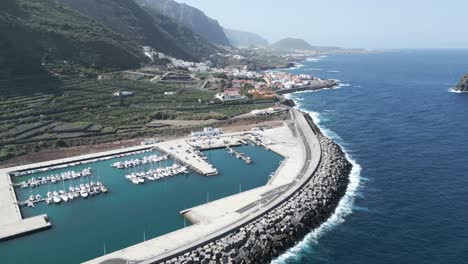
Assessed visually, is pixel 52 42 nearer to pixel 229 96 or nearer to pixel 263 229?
pixel 229 96

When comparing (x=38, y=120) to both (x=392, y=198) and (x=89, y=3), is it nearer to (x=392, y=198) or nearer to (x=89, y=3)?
(x=392, y=198)

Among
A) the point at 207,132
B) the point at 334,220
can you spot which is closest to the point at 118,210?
the point at 334,220

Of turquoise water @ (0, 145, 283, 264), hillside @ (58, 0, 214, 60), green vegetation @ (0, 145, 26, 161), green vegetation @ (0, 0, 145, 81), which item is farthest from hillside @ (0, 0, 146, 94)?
turquoise water @ (0, 145, 283, 264)

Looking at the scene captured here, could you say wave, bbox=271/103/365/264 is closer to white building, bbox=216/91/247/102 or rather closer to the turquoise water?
the turquoise water

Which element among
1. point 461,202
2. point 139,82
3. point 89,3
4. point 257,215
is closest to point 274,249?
point 257,215

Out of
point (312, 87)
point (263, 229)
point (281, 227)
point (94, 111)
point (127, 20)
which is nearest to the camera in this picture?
point (263, 229)

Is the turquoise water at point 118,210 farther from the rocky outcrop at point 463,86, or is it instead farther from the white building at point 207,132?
the rocky outcrop at point 463,86
